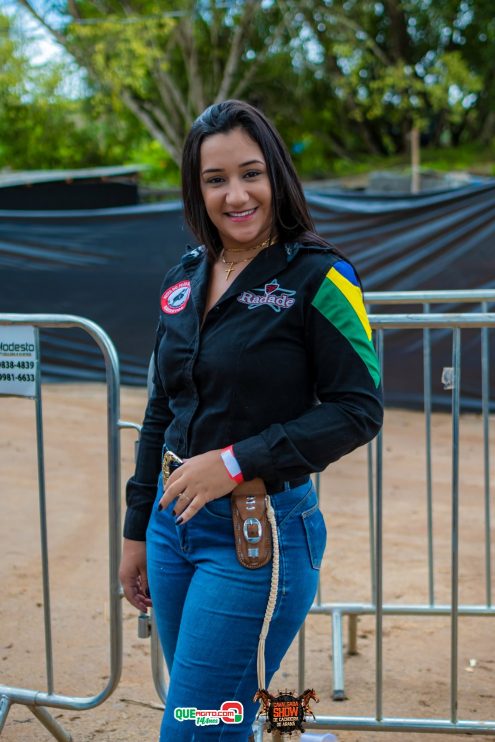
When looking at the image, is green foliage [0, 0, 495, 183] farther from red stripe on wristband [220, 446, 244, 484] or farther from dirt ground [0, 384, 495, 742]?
red stripe on wristband [220, 446, 244, 484]

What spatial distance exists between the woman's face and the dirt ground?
2238 millimetres

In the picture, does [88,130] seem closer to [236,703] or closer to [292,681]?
[292,681]

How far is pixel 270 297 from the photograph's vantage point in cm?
209

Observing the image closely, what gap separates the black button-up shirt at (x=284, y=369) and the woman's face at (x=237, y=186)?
0.26 ft

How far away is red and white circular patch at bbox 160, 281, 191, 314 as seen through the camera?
2271 mm

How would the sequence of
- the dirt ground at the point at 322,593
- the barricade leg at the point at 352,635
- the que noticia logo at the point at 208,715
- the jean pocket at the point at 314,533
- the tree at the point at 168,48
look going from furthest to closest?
the tree at the point at 168,48 < the barricade leg at the point at 352,635 < the dirt ground at the point at 322,593 < the jean pocket at the point at 314,533 < the que noticia logo at the point at 208,715

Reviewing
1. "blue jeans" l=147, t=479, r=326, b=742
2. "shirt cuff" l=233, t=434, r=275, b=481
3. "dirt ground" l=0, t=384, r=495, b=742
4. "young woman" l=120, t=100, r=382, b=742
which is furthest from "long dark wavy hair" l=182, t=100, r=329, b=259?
"dirt ground" l=0, t=384, r=495, b=742

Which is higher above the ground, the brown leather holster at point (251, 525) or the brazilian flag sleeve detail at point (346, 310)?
the brazilian flag sleeve detail at point (346, 310)

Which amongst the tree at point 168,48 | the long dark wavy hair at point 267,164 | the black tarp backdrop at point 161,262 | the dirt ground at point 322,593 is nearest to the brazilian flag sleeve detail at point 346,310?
the long dark wavy hair at point 267,164

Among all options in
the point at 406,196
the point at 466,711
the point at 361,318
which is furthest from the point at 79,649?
the point at 406,196

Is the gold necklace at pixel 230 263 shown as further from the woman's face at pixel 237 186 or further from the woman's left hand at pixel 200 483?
the woman's left hand at pixel 200 483

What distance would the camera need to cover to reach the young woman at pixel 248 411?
2.03 m

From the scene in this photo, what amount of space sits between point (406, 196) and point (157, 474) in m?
7.63

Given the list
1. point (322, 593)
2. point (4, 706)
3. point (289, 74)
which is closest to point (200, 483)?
point (4, 706)
